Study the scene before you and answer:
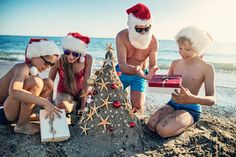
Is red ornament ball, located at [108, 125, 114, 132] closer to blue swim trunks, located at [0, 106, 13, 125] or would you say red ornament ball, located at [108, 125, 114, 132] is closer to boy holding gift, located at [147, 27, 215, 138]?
boy holding gift, located at [147, 27, 215, 138]

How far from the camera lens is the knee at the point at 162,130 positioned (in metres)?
3.51

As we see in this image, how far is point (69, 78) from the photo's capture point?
4.22 metres

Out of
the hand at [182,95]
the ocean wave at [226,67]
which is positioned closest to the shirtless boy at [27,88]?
the hand at [182,95]

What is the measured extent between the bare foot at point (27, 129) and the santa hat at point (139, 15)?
6.52 feet

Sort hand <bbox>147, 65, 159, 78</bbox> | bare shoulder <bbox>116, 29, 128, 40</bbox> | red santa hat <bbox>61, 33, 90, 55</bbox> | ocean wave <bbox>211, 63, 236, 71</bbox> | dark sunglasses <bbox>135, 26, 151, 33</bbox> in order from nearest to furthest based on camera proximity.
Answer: hand <bbox>147, 65, 159, 78</bbox> < red santa hat <bbox>61, 33, 90, 55</bbox> < dark sunglasses <bbox>135, 26, 151, 33</bbox> < bare shoulder <bbox>116, 29, 128, 40</bbox> < ocean wave <bbox>211, 63, 236, 71</bbox>

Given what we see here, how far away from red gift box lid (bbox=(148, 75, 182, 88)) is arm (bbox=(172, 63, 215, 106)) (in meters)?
0.11

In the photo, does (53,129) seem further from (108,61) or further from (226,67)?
(226,67)

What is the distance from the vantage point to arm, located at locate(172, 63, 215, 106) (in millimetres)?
3348

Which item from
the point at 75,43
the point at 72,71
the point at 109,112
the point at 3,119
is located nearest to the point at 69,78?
the point at 72,71

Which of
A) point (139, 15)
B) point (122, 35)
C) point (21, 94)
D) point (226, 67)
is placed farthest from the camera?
point (226, 67)

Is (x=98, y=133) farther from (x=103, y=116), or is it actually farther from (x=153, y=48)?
(x=153, y=48)

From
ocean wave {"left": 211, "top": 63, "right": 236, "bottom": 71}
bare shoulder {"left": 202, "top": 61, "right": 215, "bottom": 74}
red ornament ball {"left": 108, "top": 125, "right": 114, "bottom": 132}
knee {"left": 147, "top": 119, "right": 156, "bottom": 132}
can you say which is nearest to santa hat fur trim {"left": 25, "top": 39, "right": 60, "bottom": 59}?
red ornament ball {"left": 108, "top": 125, "right": 114, "bottom": 132}

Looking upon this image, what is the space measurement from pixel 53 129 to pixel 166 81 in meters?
1.39

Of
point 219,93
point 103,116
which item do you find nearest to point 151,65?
point 103,116
